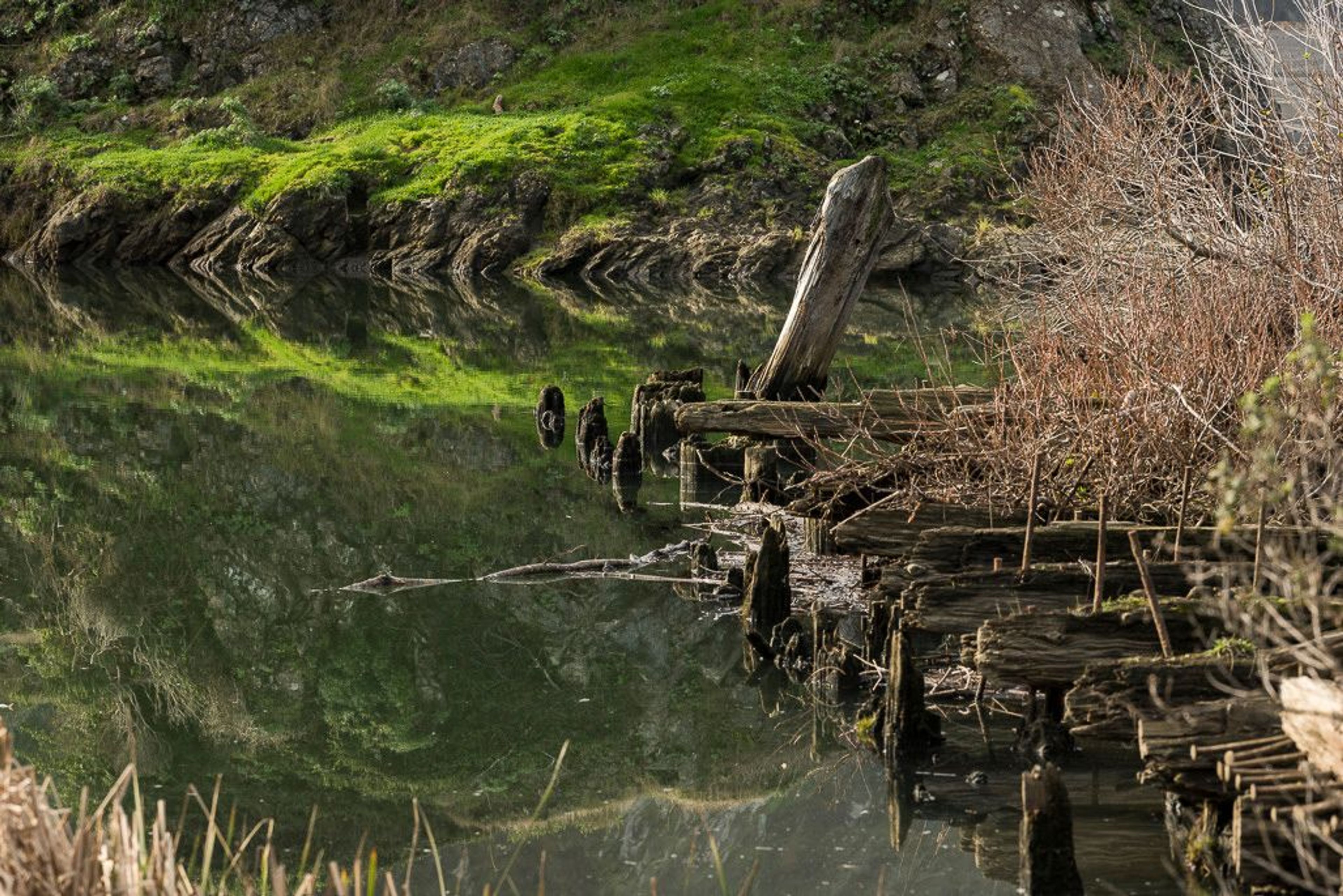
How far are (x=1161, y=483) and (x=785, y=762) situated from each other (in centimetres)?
270

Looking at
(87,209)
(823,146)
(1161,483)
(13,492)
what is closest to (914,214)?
(823,146)

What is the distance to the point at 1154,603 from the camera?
Answer: 23.0 feet

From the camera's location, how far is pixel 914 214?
40.6 meters

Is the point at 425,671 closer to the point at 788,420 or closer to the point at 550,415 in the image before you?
the point at 788,420

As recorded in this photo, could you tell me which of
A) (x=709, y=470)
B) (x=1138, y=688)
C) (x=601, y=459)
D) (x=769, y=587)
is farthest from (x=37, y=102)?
(x=1138, y=688)

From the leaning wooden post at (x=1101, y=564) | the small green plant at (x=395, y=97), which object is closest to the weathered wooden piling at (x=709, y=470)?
the leaning wooden post at (x=1101, y=564)

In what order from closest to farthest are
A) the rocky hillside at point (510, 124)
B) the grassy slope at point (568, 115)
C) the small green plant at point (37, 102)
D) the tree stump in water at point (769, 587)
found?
the tree stump in water at point (769, 587)
the rocky hillside at point (510, 124)
the grassy slope at point (568, 115)
the small green plant at point (37, 102)

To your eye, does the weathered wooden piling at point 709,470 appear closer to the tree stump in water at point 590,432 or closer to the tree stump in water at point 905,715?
the tree stump in water at point 590,432

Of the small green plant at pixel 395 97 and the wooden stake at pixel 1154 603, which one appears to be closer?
the wooden stake at pixel 1154 603

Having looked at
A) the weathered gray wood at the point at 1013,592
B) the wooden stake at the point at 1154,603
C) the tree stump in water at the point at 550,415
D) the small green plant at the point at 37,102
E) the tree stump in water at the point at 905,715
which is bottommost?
the tree stump in water at the point at 550,415

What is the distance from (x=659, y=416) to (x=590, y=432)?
2.18ft

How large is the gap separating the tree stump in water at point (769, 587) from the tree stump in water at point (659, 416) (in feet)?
18.5

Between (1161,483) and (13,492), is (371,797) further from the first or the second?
(13,492)

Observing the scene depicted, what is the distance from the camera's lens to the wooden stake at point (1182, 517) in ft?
26.3
